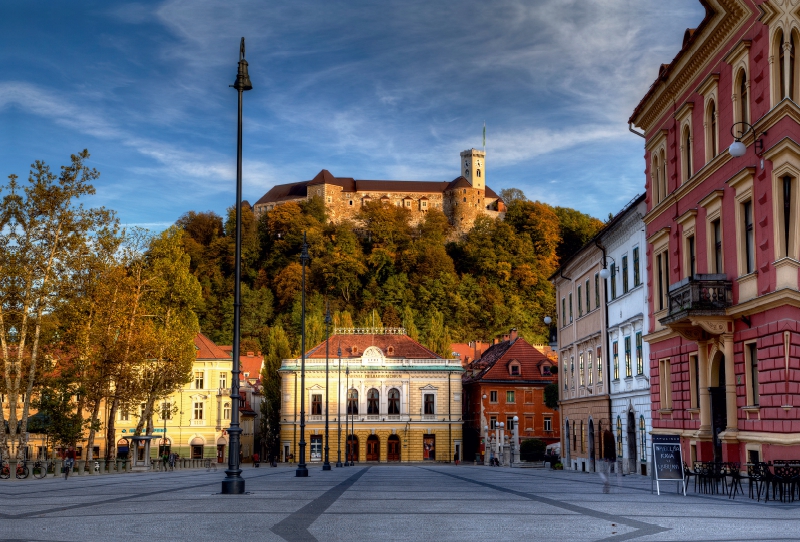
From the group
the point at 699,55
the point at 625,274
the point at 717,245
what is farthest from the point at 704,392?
the point at 625,274

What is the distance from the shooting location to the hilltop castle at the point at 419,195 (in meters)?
174

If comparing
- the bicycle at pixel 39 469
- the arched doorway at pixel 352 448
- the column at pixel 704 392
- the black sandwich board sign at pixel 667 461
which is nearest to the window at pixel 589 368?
the column at pixel 704 392

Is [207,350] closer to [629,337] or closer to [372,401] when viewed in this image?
[372,401]

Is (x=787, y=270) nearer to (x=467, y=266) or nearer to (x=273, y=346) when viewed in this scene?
(x=273, y=346)

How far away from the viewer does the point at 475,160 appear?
18200 cm

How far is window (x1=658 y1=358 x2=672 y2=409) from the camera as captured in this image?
3036 cm

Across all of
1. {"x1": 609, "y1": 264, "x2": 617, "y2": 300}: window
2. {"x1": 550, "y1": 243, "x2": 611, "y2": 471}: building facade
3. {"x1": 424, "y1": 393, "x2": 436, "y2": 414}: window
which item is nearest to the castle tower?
{"x1": 424, "y1": 393, "x2": 436, "y2": 414}: window

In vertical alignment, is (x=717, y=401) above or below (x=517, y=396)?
above

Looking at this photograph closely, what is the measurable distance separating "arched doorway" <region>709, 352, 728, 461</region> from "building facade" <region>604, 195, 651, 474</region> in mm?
7137

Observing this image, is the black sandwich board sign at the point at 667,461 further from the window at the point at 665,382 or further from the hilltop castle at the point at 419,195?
the hilltop castle at the point at 419,195

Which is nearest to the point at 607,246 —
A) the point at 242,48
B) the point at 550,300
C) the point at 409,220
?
the point at 242,48

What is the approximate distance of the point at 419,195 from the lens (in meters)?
180

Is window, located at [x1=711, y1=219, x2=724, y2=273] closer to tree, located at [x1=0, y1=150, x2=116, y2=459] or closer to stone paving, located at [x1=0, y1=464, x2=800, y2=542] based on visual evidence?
stone paving, located at [x1=0, y1=464, x2=800, y2=542]

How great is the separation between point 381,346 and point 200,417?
17.4m
